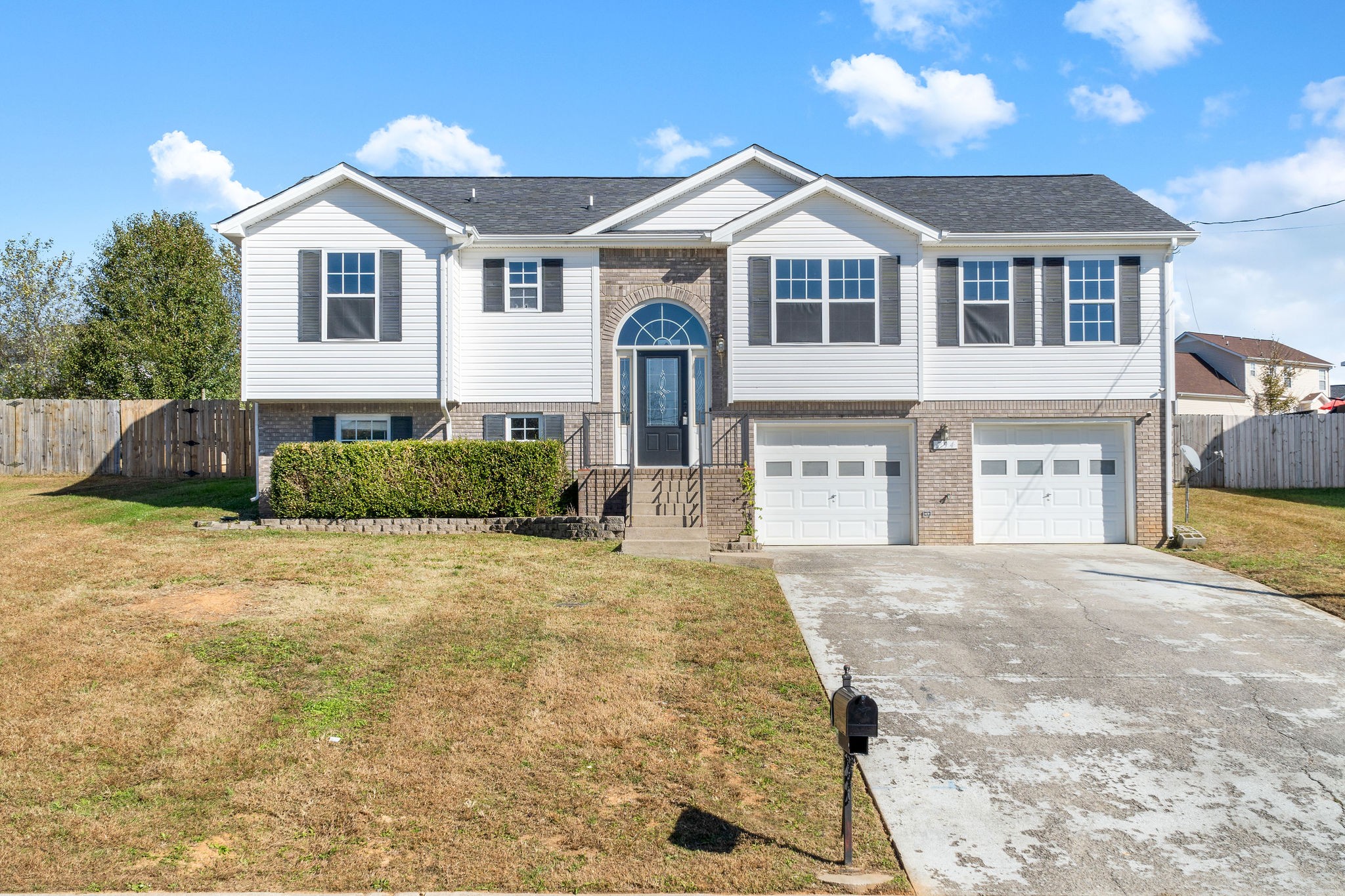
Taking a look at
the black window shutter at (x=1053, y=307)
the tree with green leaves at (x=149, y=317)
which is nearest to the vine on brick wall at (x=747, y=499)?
the black window shutter at (x=1053, y=307)

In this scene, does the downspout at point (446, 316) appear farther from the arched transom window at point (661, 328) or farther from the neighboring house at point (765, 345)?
the arched transom window at point (661, 328)

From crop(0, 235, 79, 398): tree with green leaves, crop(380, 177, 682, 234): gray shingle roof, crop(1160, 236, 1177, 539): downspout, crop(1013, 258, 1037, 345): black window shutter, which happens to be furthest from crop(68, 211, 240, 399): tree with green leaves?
crop(1160, 236, 1177, 539): downspout

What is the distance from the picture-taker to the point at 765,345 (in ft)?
51.0

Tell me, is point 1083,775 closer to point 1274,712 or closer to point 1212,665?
point 1274,712

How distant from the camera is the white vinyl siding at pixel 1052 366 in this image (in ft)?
51.9

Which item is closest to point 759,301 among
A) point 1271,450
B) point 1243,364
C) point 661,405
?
point 661,405

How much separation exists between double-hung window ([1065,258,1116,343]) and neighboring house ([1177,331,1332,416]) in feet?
80.5

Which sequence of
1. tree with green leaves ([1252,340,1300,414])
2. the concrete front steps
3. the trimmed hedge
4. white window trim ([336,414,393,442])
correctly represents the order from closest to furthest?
the concrete front steps
the trimmed hedge
white window trim ([336,414,393,442])
tree with green leaves ([1252,340,1300,414])

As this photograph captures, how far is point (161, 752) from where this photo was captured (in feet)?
18.7

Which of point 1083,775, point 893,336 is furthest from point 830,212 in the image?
point 1083,775

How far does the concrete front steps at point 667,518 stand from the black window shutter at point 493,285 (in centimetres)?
428

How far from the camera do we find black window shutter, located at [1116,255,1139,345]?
1581 centimetres

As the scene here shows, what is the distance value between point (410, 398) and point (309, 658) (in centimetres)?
847

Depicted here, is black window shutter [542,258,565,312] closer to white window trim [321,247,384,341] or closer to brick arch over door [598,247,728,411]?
brick arch over door [598,247,728,411]
